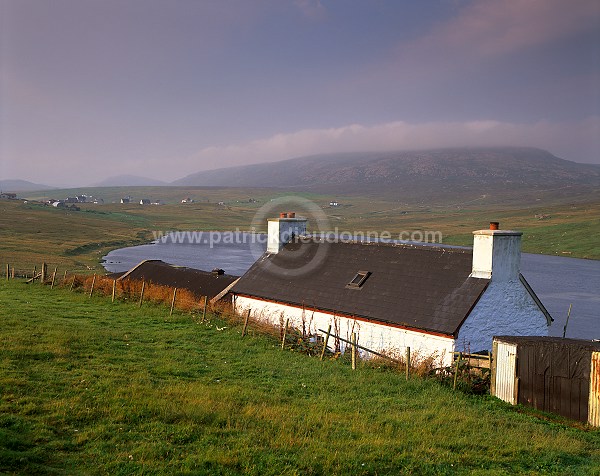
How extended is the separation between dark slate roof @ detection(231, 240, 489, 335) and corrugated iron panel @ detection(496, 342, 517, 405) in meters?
2.44

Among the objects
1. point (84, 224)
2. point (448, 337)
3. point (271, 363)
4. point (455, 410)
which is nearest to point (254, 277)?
point (271, 363)

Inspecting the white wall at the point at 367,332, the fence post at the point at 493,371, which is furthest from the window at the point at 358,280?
the fence post at the point at 493,371

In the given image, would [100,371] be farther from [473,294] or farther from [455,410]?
[473,294]

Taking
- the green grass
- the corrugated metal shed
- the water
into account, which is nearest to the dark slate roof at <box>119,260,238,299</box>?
the green grass

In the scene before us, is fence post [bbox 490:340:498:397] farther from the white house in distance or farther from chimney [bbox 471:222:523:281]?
chimney [bbox 471:222:523:281]

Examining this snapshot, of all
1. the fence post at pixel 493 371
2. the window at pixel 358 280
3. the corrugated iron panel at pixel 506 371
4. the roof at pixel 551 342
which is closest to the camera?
the roof at pixel 551 342

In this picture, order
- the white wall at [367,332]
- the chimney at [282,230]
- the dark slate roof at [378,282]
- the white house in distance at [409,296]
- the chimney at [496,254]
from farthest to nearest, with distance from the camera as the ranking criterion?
the chimney at [282,230], the dark slate roof at [378,282], the chimney at [496,254], the white house in distance at [409,296], the white wall at [367,332]

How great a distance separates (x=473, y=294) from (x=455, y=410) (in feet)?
23.4

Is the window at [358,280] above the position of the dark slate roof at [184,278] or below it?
above

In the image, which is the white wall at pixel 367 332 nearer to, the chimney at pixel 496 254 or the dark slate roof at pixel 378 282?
the dark slate roof at pixel 378 282

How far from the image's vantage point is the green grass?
10.1m

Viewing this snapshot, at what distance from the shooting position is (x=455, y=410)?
1504 centimetres

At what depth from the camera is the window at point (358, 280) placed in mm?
25609

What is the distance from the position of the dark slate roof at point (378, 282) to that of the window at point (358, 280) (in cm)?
22
